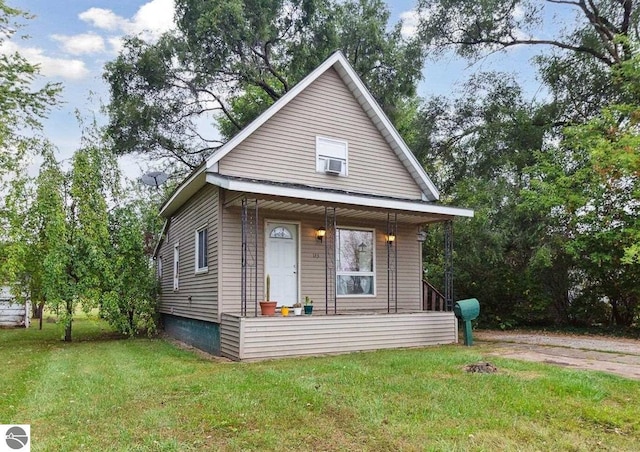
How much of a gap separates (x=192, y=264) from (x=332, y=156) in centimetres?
413

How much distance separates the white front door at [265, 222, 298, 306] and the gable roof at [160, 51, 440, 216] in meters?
1.80

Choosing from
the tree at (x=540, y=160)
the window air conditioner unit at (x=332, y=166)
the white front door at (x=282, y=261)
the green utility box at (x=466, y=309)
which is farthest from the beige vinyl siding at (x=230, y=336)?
the tree at (x=540, y=160)

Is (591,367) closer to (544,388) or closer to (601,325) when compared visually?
(544,388)

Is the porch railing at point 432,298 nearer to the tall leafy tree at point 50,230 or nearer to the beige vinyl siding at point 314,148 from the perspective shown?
the beige vinyl siding at point 314,148

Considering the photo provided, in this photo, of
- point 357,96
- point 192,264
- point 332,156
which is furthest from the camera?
point 357,96

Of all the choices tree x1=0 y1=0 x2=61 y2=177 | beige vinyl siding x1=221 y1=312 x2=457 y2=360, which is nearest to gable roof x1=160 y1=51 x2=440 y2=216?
beige vinyl siding x1=221 y1=312 x2=457 y2=360

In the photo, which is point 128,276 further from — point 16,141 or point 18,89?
point 18,89

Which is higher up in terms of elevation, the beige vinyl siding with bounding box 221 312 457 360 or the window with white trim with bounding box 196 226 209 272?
the window with white trim with bounding box 196 226 209 272

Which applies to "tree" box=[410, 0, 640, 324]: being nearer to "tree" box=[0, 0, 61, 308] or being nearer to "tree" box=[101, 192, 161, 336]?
"tree" box=[101, 192, 161, 336]

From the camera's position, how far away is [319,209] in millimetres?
10328

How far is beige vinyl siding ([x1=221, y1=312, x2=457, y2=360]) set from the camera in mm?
8203

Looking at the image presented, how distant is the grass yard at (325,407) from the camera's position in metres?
4.10

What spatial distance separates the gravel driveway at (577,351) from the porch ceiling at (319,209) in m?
3.09

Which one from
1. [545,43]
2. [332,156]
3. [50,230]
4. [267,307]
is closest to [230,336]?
[267,307]
